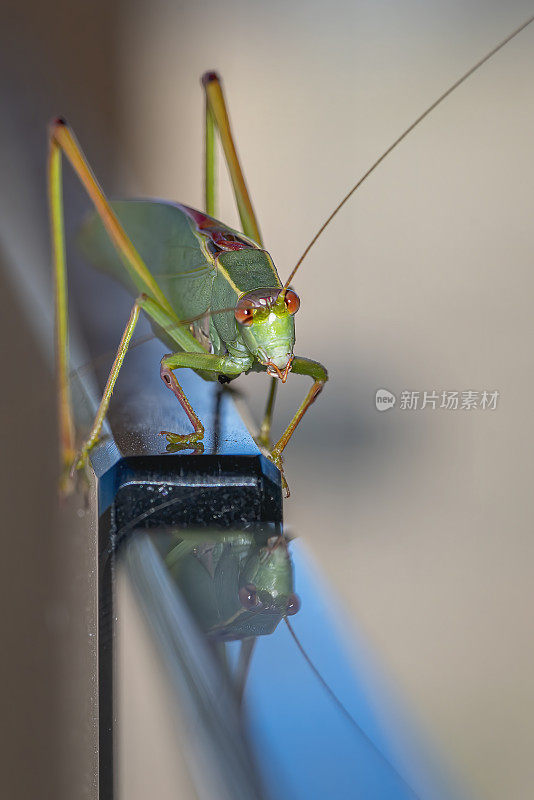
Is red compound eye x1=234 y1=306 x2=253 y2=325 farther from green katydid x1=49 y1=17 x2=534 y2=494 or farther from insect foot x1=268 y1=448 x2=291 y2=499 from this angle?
insect foot x1=268 y1=448 x2=291 y2=499

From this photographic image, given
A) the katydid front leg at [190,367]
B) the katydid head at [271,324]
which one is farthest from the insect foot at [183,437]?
the katydid head at [271,324]

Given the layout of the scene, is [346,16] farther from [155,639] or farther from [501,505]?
[155,639]

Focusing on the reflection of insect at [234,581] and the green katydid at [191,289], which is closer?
the reflection of insect at [234,581]

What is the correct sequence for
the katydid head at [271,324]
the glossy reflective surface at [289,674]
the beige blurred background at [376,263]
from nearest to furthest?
the glossy reflective surface at [289,674], the beige blurred background at [376,263], the katydid head at [271,324]

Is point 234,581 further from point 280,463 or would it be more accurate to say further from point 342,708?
point 280,463

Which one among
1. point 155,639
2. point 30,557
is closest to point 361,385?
point 30,557

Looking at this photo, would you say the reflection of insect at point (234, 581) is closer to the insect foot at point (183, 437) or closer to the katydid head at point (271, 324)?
the insect foot at point (183, 437)

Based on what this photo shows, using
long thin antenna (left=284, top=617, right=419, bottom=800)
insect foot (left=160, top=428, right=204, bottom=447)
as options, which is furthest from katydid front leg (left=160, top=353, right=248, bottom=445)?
long thin antenna (left=284, top=617, right=419, bottom=800)
